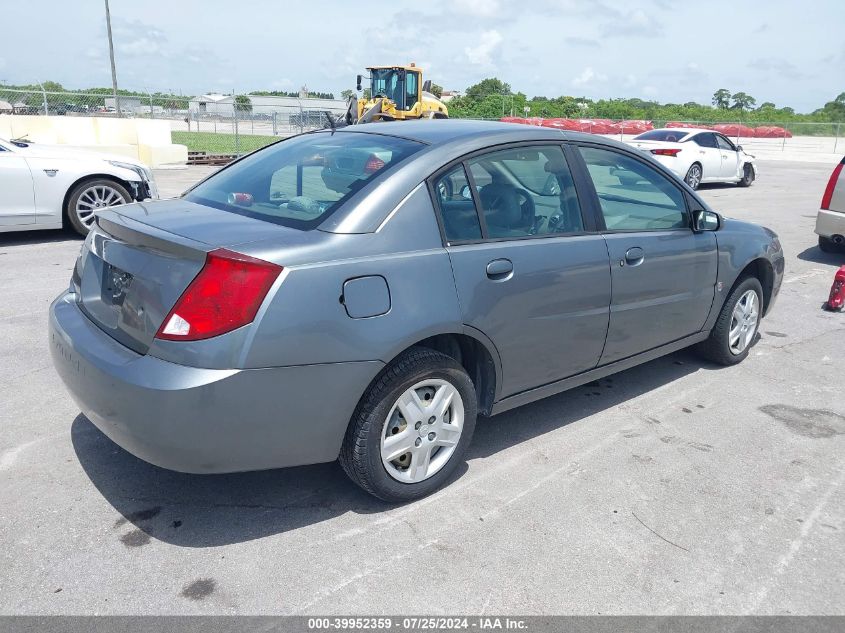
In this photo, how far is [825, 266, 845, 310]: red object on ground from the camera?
6980 millimetres

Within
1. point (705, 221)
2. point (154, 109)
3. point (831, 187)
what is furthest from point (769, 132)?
point (705, 221)

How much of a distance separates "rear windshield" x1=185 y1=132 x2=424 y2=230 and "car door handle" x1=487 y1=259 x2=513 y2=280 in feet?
2.13

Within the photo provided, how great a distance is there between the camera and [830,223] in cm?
901

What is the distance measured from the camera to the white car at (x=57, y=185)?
841 cm

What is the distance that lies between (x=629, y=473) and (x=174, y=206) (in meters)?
2.63

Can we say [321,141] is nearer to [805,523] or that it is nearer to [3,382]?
[3,382]

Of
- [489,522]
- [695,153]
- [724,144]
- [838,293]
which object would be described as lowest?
[489,522]

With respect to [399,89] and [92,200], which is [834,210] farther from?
[399,89]

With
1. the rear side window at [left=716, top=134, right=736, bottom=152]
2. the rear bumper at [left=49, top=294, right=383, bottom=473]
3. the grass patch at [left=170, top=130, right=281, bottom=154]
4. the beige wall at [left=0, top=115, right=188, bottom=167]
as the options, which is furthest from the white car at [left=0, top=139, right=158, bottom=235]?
the grass patch at [left=170, top=130, right=281, bottom=154]

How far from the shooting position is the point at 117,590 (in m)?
2.71

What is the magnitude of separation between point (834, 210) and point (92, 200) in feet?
29.5

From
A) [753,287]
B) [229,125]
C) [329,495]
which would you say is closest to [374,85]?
[229,125]

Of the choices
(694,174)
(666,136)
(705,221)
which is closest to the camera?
(705,221)

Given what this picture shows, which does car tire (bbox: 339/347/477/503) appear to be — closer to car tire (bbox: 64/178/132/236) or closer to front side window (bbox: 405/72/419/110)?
car tire (bbox: 64/178/132/236)
